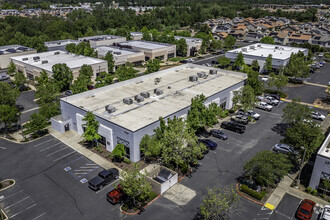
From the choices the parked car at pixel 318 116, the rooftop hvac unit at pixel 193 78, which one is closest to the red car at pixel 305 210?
the parked car at pixel 318 116

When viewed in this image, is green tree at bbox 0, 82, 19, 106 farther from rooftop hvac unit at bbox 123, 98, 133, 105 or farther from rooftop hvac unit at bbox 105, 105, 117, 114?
rooftop hvac unit at bbox 123, 98, 133, 105

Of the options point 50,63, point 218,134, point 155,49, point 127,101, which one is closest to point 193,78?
point 218,134

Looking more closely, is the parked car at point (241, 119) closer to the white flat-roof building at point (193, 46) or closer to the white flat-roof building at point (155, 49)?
the white flat-roof building at point (155, 49)

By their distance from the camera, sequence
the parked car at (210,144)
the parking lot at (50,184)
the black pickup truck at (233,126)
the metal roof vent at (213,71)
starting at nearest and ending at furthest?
the parking lot at (50,184) → the parked car at (210,144) → the black pickup truck at (233,126) → the metal roof vent at (213,71)

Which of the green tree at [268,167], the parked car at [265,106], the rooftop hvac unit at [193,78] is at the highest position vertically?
the rooftop hvac unit at [193,78]

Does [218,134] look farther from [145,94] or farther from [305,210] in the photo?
[305,210]

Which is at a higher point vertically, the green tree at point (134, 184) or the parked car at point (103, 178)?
the green tree at point (134, 184)
